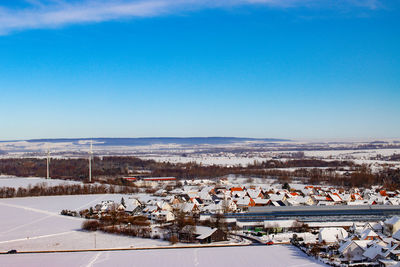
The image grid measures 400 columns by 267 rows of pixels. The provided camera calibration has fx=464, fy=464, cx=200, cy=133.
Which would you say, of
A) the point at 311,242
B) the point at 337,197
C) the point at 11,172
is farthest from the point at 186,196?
the point at 11,172

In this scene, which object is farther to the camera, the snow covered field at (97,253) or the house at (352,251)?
the house at (352,251)

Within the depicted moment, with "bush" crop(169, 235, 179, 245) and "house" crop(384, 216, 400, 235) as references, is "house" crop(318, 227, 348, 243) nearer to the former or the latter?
"house" crop(384, 216, 400, 235)

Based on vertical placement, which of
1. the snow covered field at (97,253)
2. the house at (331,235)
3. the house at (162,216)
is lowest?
the house at (162,216)

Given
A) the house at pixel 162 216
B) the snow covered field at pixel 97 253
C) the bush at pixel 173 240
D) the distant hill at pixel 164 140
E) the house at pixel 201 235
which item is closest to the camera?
the snow covered field at pixel 97 253

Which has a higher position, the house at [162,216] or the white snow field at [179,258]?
the white snow field at [179,258]

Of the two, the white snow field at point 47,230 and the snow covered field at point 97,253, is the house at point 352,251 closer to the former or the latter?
the snow covered field at point 97,253

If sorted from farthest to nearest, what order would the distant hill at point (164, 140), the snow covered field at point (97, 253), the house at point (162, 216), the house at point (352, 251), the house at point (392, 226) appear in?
the distant hill at point (164, 140)
the house at point (162, 216)
the house at point (392, 226)
the house at point (352, 251)
the snow covered field at point (97, 253)

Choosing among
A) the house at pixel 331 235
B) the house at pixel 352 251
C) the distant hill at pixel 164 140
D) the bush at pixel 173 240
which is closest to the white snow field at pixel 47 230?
the bush at pixel 173 240

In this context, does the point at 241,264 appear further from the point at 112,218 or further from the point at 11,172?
the point at 11,172
